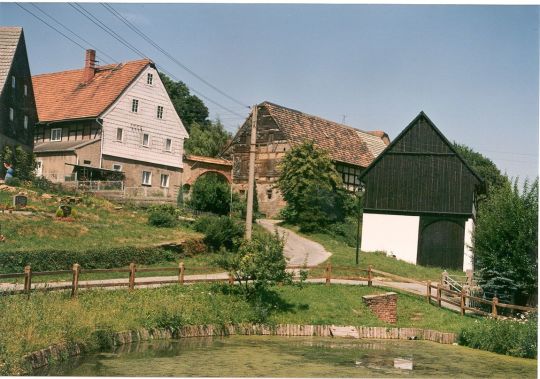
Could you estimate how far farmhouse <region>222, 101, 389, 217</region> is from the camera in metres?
60.3

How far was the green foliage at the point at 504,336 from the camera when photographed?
23.6 m

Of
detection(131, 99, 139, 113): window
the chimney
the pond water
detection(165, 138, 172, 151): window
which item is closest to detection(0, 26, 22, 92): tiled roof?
detection(131, 99, 139, 113): window

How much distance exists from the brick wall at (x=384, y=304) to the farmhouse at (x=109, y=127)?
26303mm

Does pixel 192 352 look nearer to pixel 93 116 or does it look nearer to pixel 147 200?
pixel 147 200

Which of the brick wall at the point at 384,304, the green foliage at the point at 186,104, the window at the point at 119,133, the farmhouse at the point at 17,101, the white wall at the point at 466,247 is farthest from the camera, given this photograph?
the green foliage at the point at 186,104

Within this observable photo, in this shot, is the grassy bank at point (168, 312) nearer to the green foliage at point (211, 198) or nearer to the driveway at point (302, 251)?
the driveway at point (302, 251)

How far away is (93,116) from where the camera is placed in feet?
167

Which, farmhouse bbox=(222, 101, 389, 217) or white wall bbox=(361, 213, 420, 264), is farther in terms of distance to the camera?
farmhouse bbox=(222, 101, 389, 217)

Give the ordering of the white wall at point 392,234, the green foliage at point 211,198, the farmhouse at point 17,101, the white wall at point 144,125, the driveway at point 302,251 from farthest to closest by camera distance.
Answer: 1. the white wall at point 144,125
2. the green foliage at point 211,198
3. the white wall at point 392,234
4. the farmhouse at point 17,101
5. the driveway at point 302,251

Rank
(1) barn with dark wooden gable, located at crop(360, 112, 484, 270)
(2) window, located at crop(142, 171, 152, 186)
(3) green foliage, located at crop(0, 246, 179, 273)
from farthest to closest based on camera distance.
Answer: (2) window, located at crop(142, 171, 152, 186), (1) barn with dark wooden gable, located at crop(360, 112, 484, 270), (3) green foliage, located at crop(0, 246, 179, 273)

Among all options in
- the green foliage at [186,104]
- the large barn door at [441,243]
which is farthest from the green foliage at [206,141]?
the large barn door at [441,243]

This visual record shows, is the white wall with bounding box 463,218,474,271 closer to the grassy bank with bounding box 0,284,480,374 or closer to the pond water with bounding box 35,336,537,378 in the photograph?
the grassy bank with bounding box 0,284,480,374

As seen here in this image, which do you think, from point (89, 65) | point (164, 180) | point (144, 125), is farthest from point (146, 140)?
Answer: point (89, 65)

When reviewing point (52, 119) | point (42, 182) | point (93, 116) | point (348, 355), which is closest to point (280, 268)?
point (348, 355)
